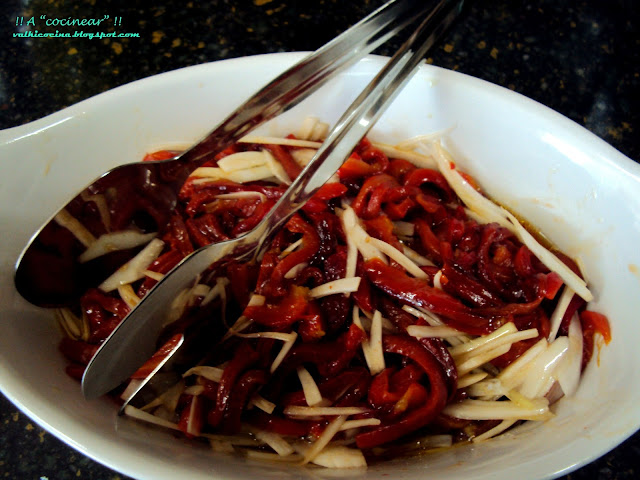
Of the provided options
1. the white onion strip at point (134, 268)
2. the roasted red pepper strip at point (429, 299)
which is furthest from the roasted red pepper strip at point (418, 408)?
the white onion strip at point (134, 268)

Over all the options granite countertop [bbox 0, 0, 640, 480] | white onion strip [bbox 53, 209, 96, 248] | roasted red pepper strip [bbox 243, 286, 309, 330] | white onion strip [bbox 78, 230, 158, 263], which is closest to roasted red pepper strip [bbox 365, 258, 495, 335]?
roasted red pepper strip [bbox 243, 286, 309, 330]

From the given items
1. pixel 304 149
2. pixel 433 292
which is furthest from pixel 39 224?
pixel 433 292

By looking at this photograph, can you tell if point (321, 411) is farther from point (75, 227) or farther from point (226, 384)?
point (75, 227)

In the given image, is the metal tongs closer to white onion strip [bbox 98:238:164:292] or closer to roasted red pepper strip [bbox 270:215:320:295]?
roasted red pepper strip [bbox 270:215:320:295]

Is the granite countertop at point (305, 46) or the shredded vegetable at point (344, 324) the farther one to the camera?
the granite countertop at point (305, 46)

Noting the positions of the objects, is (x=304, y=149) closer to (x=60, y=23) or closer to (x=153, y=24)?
(x=153, y=24)

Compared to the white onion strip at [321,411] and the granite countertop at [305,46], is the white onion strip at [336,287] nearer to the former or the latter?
the white onion strip at [321,411]

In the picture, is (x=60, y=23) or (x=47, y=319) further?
(x=60, y=23)

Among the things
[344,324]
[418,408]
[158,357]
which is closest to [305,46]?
[344,324]
